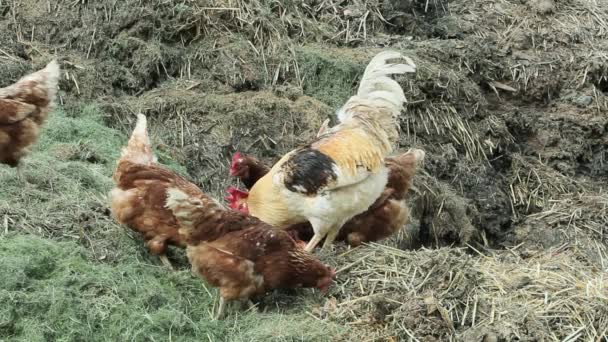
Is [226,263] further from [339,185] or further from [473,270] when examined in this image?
[473,270]

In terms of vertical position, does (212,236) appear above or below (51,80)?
below

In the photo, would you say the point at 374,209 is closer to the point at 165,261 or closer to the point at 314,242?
the point at 314,242

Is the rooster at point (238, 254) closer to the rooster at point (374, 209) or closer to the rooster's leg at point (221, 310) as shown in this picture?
the rooster's leg at point (221, 310)

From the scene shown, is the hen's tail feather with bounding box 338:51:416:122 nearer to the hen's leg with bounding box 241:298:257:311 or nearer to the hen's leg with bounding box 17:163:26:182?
the hen's leg with bounding box 241:298:257:311

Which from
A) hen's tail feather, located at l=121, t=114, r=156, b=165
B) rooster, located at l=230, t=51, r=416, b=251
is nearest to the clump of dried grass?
rooster, located at l=230, t=51, r=416, b=251

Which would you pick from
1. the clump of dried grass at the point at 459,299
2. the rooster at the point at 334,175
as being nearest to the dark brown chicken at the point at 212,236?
the clump of dried grass at the point at 459,299

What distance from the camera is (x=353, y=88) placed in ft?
28.1

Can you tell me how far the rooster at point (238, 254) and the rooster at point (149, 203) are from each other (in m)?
0.27

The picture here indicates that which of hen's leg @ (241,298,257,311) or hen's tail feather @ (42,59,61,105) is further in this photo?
hen's tail feather @ (42,59,61,105)

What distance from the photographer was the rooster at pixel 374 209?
667 centimetres

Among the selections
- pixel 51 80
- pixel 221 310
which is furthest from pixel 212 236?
pixel 51 80

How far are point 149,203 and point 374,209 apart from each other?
165 centimetres

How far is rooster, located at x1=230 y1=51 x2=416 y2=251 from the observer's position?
624 centimetres

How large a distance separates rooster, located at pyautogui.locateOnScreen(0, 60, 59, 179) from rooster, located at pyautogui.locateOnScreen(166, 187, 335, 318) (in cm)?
134
